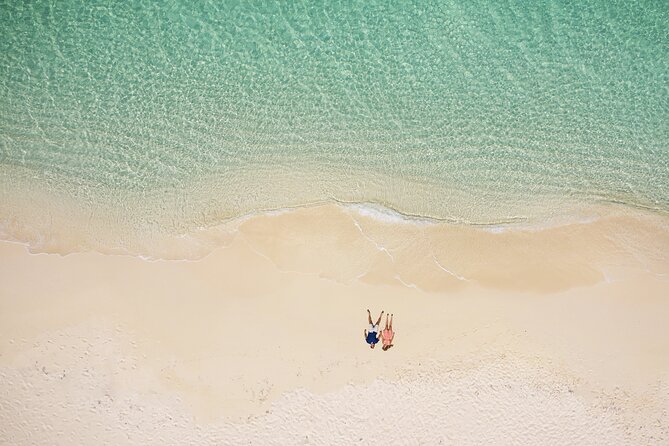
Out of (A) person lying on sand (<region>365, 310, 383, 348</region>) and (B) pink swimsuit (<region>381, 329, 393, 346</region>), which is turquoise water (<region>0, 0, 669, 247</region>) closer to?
(A) person lying on sand (<region>365, 310, 383, 348</region>)

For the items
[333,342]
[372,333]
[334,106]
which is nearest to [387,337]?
[372,333]

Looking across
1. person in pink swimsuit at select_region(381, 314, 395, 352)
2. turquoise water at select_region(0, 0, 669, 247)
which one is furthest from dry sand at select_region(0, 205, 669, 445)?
turquoise water at select_region(0, 0, 669, 247)

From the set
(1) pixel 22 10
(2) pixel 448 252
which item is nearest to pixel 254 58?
(1) pixel 22 10

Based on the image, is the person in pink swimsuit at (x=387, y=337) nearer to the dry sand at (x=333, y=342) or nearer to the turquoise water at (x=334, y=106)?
the dry sand at (x=333, y=342)

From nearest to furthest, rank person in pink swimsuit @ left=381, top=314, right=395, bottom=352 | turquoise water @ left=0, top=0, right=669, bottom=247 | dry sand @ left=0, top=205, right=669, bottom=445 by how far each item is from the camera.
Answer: dry sand @ left=0, top=205, right=669, bottom=445, person in pink swimsuit @ left=381, top=314, right=395, bottom=352, turquoise water @ left=0, top=0, right=669, bottom=247

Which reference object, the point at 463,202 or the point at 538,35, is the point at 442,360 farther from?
the point at 538,35

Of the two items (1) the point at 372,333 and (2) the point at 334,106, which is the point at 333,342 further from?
(2) the point at 334,106
